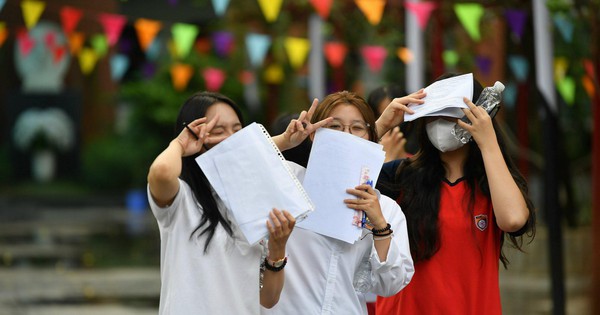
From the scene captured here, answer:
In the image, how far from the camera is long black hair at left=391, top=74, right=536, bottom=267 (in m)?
4.08

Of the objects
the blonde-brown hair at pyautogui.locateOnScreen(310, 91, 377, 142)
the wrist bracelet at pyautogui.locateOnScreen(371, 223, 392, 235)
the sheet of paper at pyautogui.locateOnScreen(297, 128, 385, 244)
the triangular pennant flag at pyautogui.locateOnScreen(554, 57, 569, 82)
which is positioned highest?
the triangular pennant flag at pyautogui.locateOnScreen(554, 57, 569, 82)

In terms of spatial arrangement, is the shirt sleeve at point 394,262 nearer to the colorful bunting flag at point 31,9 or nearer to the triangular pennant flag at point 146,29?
the colorful bunting flag at point 31,9

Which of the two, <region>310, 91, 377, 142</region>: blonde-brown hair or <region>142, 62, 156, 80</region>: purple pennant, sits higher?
<region>142, 62, 156, 80</region>: purple pennant

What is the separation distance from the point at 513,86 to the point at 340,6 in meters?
7.02

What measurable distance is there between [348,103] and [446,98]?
401 millimetres

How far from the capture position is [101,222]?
2106 cm

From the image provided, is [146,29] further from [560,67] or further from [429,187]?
[429,187]

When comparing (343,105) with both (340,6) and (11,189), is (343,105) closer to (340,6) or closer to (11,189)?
(340,6)

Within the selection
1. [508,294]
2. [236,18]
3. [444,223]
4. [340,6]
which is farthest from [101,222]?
[444,223]

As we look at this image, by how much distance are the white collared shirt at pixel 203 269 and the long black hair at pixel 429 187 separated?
72 centimetres

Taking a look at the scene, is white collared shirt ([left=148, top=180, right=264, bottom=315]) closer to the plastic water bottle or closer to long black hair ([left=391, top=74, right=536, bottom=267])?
long black hair ([left=391, top=74, right=536, bottom=267])

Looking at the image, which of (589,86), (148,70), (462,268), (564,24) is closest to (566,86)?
(589,86)

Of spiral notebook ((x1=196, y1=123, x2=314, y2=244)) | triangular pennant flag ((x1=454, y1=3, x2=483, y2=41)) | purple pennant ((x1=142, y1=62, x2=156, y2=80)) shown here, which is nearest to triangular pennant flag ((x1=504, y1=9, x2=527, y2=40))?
triangular pennant flag ((x1=454, y1=3, x2=483, y2=41))

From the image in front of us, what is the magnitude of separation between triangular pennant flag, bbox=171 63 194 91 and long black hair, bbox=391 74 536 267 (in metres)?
17.9
